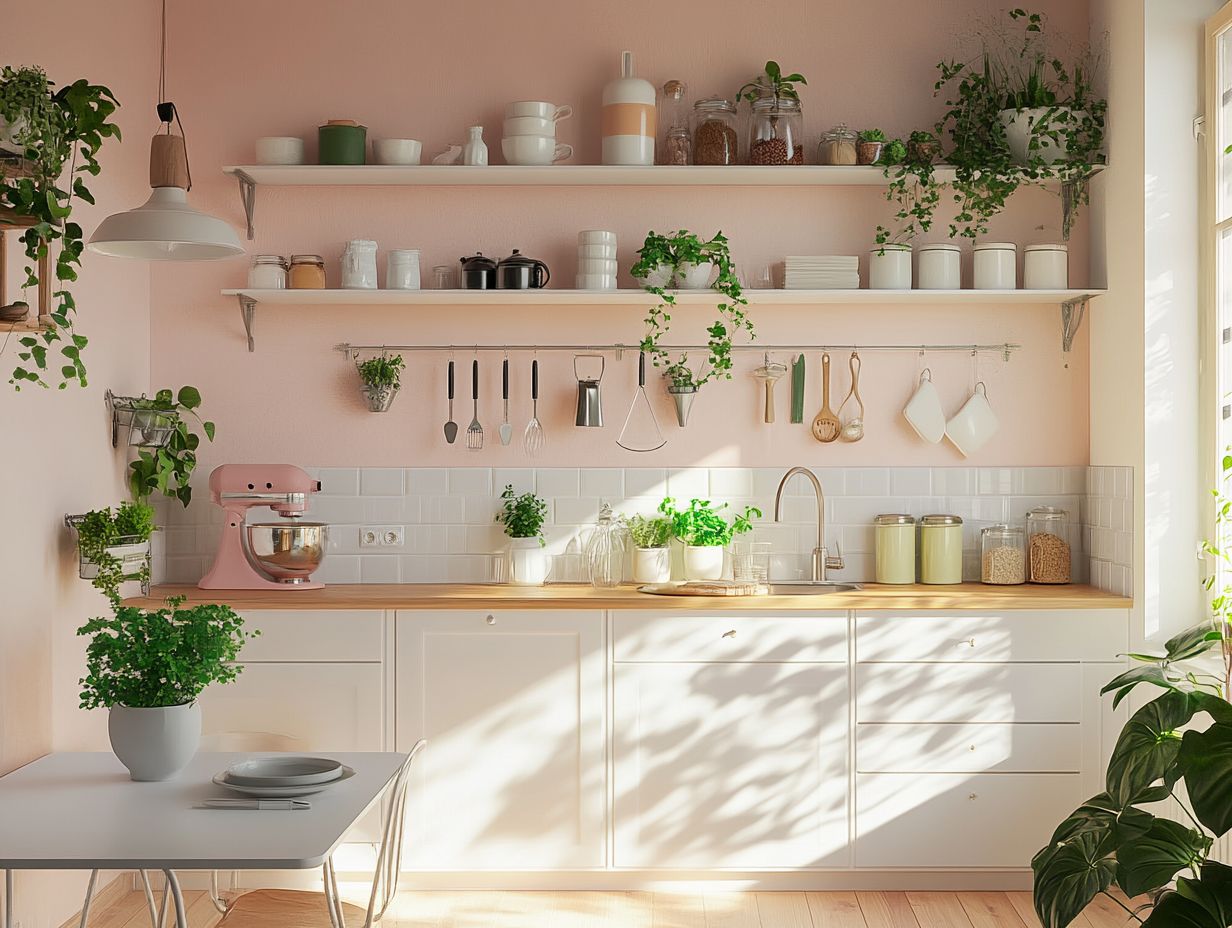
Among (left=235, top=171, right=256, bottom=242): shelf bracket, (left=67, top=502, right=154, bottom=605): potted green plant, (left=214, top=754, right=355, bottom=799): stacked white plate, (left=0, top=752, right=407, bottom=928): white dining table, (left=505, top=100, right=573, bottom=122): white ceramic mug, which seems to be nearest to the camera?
(left=0, top=752, right=407, bottom=928): white dining table

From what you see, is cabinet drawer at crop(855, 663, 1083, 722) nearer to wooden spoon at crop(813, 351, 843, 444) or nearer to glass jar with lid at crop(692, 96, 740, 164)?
wooden spoon at crop(813, 351, 843, 444)

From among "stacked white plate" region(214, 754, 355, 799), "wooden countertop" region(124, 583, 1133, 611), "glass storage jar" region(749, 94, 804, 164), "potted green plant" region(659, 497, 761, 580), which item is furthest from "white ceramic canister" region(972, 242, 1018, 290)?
"stacked white plate" region(214, 754, 355, 799)

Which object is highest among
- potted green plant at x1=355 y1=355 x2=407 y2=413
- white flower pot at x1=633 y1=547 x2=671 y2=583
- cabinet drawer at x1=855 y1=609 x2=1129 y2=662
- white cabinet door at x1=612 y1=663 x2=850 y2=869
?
potted green plant at x1=355 y1=355 x2=407 y2=413

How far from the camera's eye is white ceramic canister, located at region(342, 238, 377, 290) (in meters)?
3.99

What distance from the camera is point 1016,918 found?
136 inches

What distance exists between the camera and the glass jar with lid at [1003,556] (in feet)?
13.0

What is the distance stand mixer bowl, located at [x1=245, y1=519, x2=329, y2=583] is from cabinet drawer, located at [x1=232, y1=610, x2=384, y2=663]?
0.80ft

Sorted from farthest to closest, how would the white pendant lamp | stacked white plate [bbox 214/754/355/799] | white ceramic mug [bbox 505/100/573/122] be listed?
white ceramic mug [bbox 505/100/573/122] < the white pendant lamp < stacked white plate [bbox 214/754/355/799]

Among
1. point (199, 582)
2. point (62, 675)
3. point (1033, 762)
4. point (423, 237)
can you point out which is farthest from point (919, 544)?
point (62, 675)

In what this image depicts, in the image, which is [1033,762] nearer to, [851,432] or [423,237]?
[851,432]

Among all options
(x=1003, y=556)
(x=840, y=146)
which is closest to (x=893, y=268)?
(x=840, y=146)

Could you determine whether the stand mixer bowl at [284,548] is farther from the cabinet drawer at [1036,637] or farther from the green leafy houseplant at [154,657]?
the cabinet drawer at [1036,637]

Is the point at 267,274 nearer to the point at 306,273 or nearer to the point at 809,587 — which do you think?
the point at 306,273

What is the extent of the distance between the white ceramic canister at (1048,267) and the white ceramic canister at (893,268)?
1.30 ft
